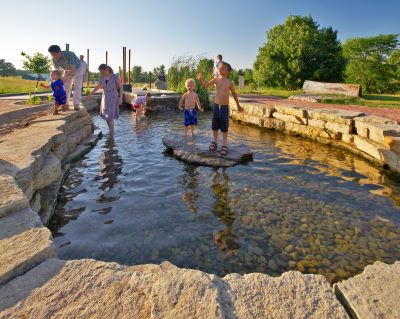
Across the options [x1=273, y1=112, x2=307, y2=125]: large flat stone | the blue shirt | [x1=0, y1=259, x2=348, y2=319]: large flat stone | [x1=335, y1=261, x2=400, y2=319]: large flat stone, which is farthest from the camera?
[x1=273, y1=112, x2=307, y2=125]: large flat stone

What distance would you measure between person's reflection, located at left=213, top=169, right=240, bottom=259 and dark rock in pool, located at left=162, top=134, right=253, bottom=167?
1.61 feet

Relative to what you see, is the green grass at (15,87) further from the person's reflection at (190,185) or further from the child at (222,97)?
the person's reflection at (190,185)

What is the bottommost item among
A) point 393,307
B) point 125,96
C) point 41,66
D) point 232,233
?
point 232,233

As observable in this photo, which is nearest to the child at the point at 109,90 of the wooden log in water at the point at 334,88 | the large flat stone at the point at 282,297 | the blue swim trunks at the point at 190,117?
Result: the blue swim trunks at the point at 190,117

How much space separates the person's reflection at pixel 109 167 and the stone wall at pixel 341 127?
214 inches

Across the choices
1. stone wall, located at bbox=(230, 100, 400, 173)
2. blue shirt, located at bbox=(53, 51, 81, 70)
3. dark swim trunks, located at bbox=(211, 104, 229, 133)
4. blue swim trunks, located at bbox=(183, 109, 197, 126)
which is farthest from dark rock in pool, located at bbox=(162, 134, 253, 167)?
blue shirt, located at bbox=(53, 51, 81, 70)

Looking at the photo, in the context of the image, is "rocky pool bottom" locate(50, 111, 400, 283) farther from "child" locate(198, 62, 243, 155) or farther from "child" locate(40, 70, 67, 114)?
"child" locate(40, 70, 67, 114)

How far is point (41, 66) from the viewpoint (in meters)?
12.1

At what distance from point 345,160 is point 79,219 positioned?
18.8ft

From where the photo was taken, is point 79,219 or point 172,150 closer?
point 79,219

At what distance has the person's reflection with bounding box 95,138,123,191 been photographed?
4.78 m

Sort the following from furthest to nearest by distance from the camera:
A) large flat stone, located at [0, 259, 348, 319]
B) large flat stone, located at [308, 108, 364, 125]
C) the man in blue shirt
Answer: large flat stone, located at [308, 108, 364, 125] → the man in blue shirt → large flat stone, located at [0, 259, 348, 319]

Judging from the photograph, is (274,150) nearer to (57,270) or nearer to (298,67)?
(57,270)

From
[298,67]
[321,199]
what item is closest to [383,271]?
[321,199]
